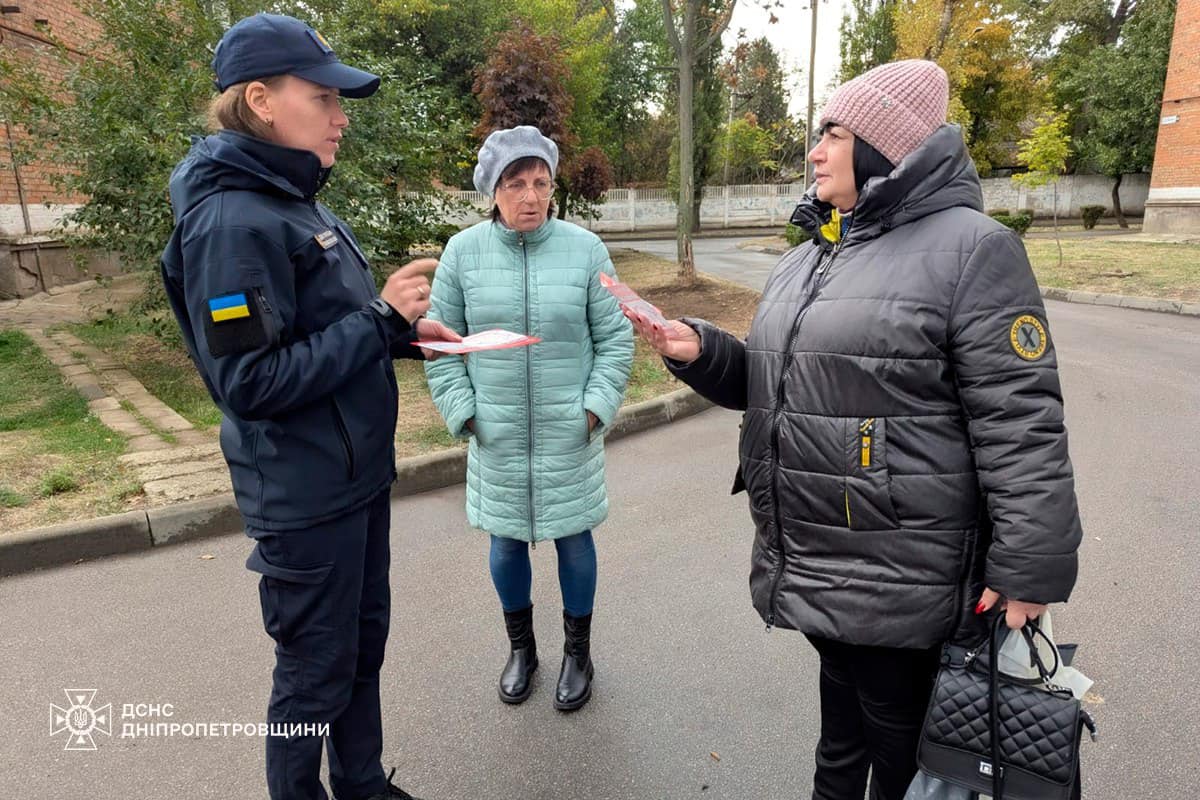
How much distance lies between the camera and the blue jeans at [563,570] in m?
2.88

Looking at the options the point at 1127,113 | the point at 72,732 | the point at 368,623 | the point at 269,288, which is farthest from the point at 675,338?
the point at 1127,113

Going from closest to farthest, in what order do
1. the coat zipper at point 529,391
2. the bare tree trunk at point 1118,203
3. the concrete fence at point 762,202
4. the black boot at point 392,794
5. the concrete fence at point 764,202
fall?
the black boot at point 392,794 < the coat zipper at point 529,391 < the bare tree trunk at point 1118,203 < the concrete fence at point 762,202 < the concrete fence at point 764,202

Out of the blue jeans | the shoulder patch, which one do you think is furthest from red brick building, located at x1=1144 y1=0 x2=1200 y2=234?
the shoulder patch

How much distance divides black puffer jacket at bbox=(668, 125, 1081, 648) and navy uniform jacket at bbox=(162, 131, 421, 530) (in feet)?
3.34

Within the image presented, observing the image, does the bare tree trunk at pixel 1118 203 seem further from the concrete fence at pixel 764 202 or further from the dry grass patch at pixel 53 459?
the dry grass patch at pixel 53 459

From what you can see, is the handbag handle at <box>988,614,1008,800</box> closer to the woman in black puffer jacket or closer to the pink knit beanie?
the woman in black puffer jacket

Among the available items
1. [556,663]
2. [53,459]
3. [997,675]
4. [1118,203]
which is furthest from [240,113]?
[1118,203]

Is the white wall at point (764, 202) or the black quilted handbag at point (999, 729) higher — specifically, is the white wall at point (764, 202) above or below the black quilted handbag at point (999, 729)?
above

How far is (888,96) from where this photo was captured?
5.57 feet

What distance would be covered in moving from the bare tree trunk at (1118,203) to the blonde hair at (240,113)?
1340 inches

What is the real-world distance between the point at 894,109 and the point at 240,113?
1.50 m

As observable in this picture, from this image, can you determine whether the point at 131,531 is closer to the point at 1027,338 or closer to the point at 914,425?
the point at 914,425

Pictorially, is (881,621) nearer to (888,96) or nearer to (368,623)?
(888,96)

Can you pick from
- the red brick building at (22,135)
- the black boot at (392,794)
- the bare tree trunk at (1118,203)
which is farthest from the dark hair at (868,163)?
the bare tree trunk at (1118,203)
